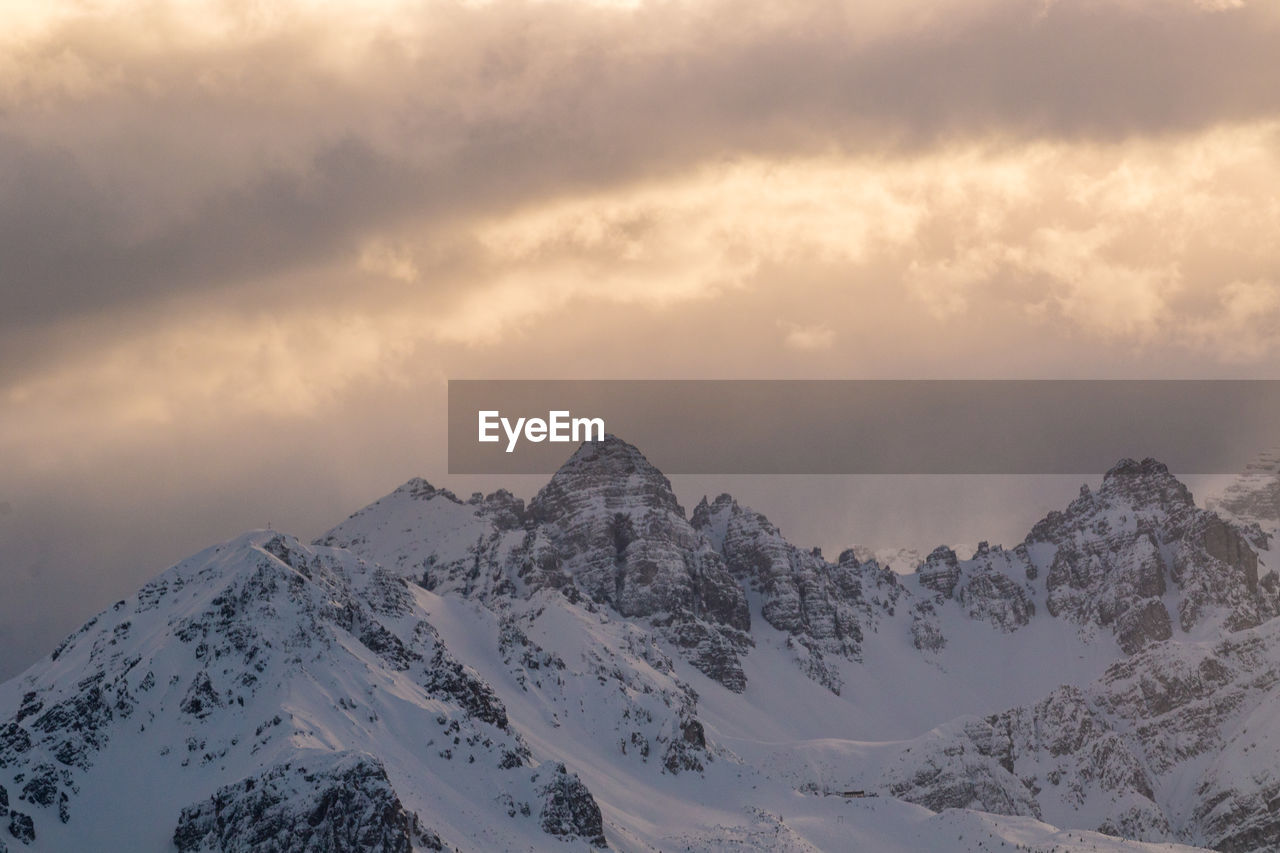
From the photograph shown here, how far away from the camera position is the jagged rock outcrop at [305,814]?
484 ft

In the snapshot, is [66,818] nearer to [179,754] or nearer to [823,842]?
[179,754]

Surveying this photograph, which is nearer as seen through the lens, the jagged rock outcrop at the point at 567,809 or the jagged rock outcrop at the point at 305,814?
the jagged rock outcrop at the point at 305,814

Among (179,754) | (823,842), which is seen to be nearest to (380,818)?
(179,754)

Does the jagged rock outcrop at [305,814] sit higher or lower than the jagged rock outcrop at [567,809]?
higher

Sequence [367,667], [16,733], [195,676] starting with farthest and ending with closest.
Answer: [367,667] → [195,676] → [16,733]

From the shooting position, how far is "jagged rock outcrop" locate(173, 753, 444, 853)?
14750cm

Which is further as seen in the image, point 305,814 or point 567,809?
point 567,809

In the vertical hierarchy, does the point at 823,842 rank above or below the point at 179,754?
below

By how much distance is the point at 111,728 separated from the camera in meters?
168

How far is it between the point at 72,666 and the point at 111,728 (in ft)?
105

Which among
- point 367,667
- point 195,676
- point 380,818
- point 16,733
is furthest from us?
point 367,667

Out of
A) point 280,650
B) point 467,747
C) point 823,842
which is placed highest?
point 280,650

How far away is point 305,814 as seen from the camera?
486ft

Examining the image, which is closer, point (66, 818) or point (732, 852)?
point (66, 818)
